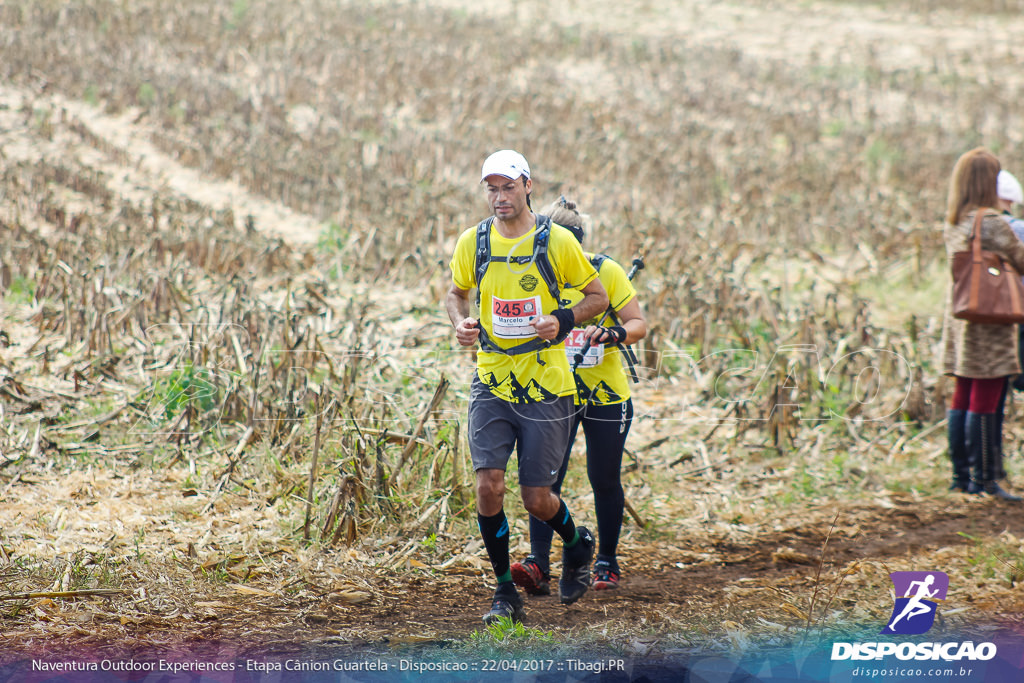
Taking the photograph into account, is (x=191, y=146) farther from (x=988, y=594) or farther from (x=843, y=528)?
(x=988, y=594)

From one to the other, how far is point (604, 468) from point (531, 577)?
67 cm

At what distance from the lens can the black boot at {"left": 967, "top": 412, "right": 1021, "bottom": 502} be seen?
6.52 metres

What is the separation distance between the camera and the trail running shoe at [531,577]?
15.9ft

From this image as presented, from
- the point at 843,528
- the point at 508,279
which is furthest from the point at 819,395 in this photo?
the point at 508,279

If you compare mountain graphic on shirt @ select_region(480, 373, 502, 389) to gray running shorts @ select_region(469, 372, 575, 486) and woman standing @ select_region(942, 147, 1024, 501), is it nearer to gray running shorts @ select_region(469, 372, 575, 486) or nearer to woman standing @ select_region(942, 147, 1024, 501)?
gray running shorts @ select_region(469, 372, 575, 486)

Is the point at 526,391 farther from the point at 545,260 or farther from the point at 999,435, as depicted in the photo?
the point at 999,435

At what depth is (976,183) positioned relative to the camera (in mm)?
6223

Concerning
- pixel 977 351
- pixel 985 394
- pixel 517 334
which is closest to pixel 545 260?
pixel 517 334

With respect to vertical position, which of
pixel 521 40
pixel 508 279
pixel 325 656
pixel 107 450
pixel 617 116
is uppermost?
pixel 521 40

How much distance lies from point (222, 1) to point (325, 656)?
21.5 m

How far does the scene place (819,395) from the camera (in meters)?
7.92

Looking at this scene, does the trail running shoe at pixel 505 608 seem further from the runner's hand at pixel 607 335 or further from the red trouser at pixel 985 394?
the red trouser at pixel 985 394

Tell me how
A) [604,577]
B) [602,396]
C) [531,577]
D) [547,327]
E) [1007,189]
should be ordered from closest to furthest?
[547,327]
[602,396]
[531,577]
[604,577]
[1007,189]

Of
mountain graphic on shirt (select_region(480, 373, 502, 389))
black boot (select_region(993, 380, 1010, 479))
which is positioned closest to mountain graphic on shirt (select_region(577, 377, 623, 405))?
mountain graphic on shirt (select_region(480, 373, 502, 389))
